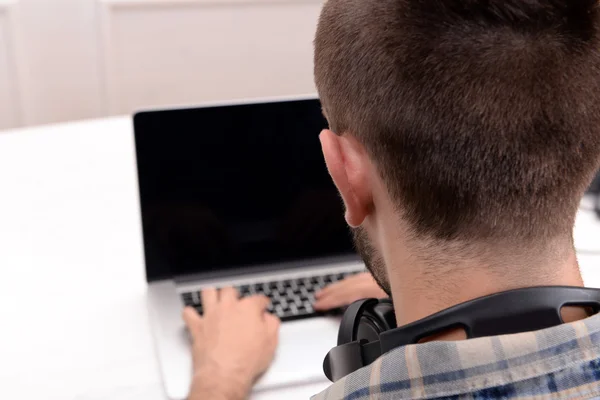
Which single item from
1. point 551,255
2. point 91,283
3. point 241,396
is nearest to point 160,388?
point 241,396

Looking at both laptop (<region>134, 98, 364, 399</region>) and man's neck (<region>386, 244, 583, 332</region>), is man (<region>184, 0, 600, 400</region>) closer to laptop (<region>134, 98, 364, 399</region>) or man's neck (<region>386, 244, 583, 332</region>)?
man's neck (<region>386, 244, 583, 332</region>)

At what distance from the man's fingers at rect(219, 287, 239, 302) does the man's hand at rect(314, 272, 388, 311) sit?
0.12 m

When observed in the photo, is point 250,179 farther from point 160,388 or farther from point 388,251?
point 388,251

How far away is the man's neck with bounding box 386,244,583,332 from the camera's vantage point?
58 cm

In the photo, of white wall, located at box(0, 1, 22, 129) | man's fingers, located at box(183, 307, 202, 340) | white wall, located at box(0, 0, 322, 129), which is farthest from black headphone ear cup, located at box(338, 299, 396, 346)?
white wall, located at box(0, 1, 22, 129)

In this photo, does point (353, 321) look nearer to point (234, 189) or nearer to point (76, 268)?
point (234, 189)

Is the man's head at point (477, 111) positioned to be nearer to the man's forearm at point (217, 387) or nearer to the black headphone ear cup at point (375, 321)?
the black headphone ear cup at point (375, 321)

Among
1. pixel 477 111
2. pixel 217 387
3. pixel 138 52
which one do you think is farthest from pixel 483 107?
pixel 138 52

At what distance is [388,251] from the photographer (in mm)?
647

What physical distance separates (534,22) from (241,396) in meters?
0.58

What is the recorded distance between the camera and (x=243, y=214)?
1.14m

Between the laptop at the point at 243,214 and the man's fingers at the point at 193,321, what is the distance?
19 mm

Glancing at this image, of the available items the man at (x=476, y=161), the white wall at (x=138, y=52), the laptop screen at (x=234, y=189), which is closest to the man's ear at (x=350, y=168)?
the man at (x=476, y=161)

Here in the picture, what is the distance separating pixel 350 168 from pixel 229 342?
44cm
